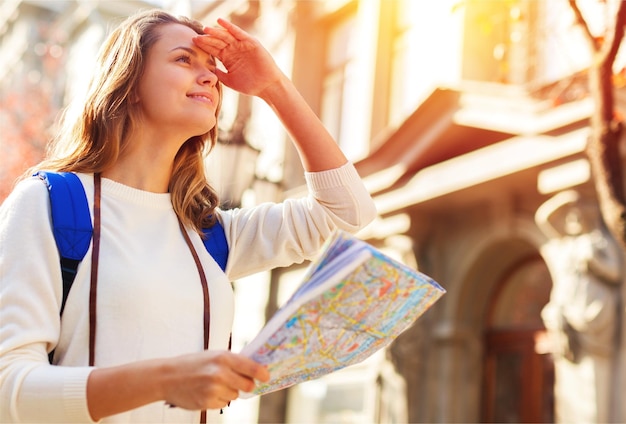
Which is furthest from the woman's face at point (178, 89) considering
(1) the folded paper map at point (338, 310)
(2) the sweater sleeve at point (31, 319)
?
(1) the folded paper map at point (338, 310)

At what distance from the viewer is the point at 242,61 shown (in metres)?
2.48

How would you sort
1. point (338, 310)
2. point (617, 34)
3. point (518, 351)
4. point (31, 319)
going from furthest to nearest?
1. point (518, 351)
2. point (617, 34)
3. point (31, 319)
4. point (338, 310)

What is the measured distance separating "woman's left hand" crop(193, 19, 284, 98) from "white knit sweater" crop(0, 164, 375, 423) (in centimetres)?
38

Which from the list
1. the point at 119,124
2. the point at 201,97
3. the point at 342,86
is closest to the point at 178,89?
the point at 201,97

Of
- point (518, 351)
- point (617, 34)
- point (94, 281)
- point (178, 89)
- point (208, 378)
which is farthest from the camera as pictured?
point (518, 351)

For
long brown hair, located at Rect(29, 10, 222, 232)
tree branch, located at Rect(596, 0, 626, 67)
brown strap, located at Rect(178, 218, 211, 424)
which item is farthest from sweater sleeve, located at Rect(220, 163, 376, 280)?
tree branch, located at Rect(596, 0, 626, 67)

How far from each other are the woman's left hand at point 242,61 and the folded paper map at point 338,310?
0.84 m

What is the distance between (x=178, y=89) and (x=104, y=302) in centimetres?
56

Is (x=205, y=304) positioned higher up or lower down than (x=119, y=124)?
lower down

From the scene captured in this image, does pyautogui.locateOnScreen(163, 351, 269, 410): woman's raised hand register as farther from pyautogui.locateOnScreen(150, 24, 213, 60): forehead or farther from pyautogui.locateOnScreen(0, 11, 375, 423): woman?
pyautogui.locateOnScreen(150, 24, 213, 60): forehead

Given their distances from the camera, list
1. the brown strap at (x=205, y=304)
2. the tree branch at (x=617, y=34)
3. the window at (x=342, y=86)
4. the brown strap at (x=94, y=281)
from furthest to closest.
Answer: the window at (x=342, y=86) → the tree branch at (x=617, y=34) → the brown strap at (x=205, y=304) → the brown strap at (x=94, y=281)

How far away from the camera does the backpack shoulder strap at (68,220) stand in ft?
6.56

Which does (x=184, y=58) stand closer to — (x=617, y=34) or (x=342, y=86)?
(x=617, y=34)

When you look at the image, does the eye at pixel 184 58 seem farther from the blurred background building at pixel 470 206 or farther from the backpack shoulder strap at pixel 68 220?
the blurred background building at pixel 470 206
